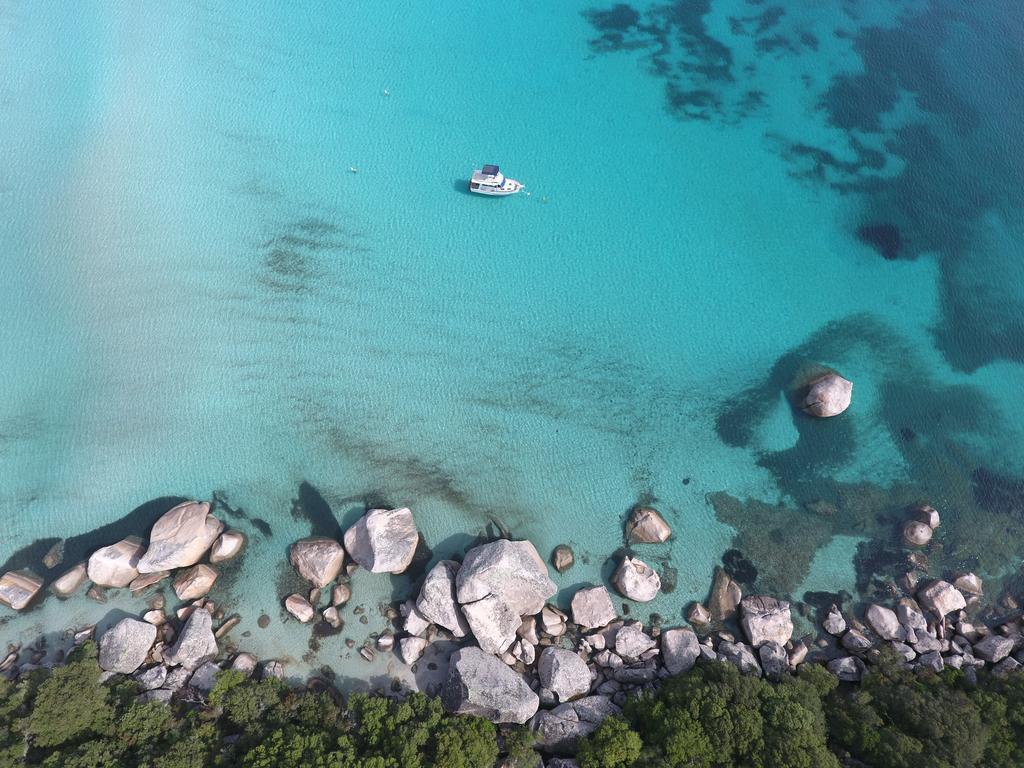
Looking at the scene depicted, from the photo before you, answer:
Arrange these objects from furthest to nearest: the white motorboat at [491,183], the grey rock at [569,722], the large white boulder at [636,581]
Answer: the white motorboat at [491,183] → the large white boulder at [636,581] → the grey rock at [569,722]

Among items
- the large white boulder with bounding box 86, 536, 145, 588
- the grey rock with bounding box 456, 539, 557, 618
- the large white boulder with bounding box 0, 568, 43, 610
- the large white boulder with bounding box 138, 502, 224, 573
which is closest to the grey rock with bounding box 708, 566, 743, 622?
the grey rock with bounding box 456, 539, 557, 618

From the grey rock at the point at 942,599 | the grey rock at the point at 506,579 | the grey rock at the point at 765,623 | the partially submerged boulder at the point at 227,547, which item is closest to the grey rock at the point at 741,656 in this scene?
the grey rock at the point at 765,623

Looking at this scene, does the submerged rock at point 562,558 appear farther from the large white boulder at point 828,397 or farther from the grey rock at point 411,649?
the large white boulder at point 828,397

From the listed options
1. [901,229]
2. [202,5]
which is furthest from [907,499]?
[202,5]

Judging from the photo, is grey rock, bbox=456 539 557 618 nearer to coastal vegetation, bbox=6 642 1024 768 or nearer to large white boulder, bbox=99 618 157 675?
coastal vegetation, bbox=6 642 1024 768

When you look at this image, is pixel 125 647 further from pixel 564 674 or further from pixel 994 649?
pixel 994 649

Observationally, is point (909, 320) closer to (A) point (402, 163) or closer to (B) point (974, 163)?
(B) point (974, 163)
